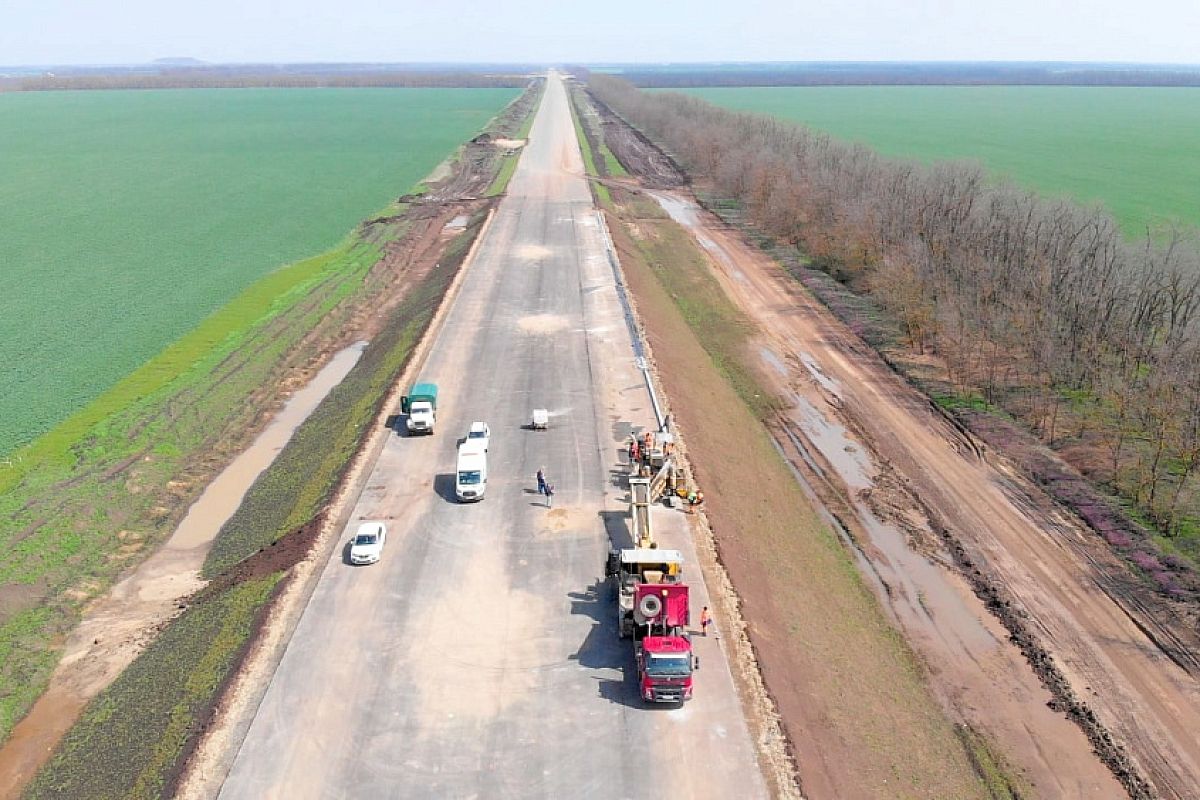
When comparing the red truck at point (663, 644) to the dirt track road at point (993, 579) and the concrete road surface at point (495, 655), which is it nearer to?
the concrete road surface at point (495, 655)

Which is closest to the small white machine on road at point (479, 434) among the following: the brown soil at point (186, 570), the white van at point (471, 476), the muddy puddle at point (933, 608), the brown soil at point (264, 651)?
the white van at point (471, 476)

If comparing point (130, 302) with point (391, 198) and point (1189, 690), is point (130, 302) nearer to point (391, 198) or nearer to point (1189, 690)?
point (391, 198)

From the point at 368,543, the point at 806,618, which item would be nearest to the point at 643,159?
the point at 368,543

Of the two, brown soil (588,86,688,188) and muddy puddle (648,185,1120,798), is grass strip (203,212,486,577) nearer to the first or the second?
muddy puddle (648,185,1120,798)

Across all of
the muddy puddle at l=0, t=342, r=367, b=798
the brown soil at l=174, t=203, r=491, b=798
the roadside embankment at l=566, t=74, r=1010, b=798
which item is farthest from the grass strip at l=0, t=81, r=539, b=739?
the roadside embankment at l=566, t=74, r=1010, b=798

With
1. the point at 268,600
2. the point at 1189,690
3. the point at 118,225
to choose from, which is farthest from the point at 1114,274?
the point at 118,225

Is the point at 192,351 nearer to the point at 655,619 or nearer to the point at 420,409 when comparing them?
the point at 420,409
